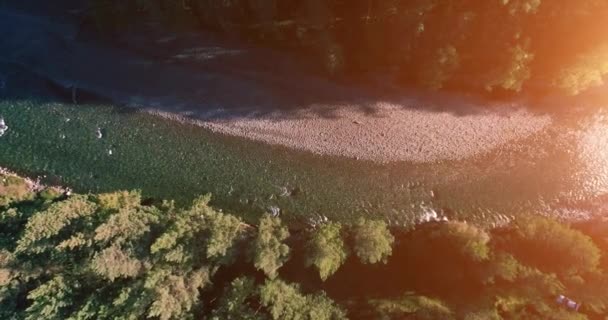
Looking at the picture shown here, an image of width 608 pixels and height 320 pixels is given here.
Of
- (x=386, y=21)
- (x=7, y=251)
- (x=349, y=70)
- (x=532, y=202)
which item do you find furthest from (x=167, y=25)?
(x=532, y=202)

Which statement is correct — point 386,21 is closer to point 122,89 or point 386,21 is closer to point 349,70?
point 349,70

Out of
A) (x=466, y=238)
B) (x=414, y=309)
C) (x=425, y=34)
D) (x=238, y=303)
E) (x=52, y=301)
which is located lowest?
(x=52, y=301)

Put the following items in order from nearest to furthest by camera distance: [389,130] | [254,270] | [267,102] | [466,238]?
[466,238], [254,270], [389,130], [267,102]

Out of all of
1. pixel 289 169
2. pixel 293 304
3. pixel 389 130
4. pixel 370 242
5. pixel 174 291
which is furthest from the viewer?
pixel 289 169

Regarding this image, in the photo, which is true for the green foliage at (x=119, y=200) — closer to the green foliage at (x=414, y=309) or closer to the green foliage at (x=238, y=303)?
the green foliage at (x=238, y=303)

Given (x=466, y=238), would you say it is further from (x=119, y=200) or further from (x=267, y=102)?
(x=119, y=200)

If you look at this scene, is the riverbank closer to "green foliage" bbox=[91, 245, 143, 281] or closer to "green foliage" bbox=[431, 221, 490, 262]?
"green foliage" bbox=[431, 221, 490, 262]

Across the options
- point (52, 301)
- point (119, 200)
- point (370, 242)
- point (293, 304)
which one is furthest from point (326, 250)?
point (52, 301)
